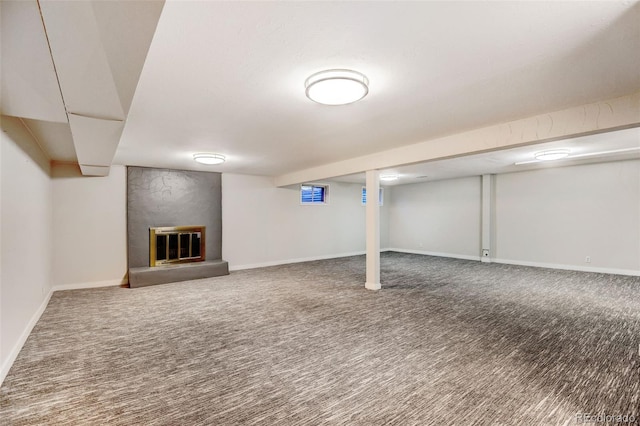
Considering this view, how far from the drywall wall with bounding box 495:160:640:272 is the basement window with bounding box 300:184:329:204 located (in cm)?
480

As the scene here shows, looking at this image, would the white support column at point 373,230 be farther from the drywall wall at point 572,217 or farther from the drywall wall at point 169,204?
the drywall wall at point 572,217

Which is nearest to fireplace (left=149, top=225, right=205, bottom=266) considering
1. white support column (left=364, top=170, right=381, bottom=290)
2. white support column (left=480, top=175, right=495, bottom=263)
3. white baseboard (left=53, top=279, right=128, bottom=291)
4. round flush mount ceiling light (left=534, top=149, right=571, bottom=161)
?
white baseboard (left=53, top=279, right=128, bottom=291)

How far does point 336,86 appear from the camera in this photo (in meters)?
2.20

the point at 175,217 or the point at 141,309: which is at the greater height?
the point at 175,217

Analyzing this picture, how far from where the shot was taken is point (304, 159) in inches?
218

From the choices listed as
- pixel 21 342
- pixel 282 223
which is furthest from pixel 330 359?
pixel 282 223

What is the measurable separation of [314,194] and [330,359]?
6469mm

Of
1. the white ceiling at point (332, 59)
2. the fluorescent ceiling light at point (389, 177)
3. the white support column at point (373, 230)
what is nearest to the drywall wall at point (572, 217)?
the fluorescent ceiling light at point (389, 177)

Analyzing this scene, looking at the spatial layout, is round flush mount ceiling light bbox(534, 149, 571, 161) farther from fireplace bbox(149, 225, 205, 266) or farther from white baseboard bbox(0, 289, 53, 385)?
white baseboard bbox(0, 289, 53, 385)

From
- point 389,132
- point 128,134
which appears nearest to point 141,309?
point 128,134

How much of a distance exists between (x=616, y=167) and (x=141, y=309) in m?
9.36

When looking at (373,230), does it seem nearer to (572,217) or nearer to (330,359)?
(330,359)

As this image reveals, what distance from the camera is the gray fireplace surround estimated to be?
585 centimetres

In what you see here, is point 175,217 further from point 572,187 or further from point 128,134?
point 572,187
